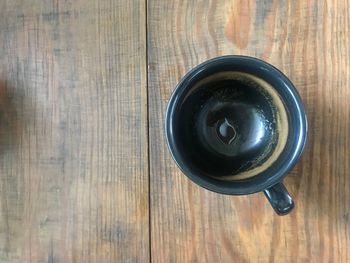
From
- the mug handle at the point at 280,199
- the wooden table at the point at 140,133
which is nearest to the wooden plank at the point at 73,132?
the wooden table at the point at 140,133

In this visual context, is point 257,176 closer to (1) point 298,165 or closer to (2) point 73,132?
(1) point 298,165

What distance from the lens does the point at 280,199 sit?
564 millimetres

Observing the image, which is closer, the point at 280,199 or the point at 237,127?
the point at 280,199

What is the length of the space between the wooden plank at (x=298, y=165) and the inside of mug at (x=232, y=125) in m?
0.03

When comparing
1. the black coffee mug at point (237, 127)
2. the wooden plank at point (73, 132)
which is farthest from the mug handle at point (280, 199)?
the wooden plank at point (73, 132)

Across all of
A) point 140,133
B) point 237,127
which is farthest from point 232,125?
point 140,133

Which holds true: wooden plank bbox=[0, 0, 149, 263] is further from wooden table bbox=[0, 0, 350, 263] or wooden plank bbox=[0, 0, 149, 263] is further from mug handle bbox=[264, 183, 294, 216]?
mug handle bbox=[264, 183, 294, 216]

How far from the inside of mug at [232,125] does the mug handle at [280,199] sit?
0.04 metres

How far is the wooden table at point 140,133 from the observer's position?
24.7 inches

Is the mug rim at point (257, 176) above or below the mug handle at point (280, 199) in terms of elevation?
above

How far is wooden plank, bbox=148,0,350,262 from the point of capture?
2.05 ft

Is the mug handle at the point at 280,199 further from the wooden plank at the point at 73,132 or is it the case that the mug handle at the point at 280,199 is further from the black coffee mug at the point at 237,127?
the wooden plank at the point at 73,132

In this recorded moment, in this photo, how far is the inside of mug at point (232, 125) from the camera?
0.61 m

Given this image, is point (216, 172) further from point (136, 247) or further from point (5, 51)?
point (5, 51)
